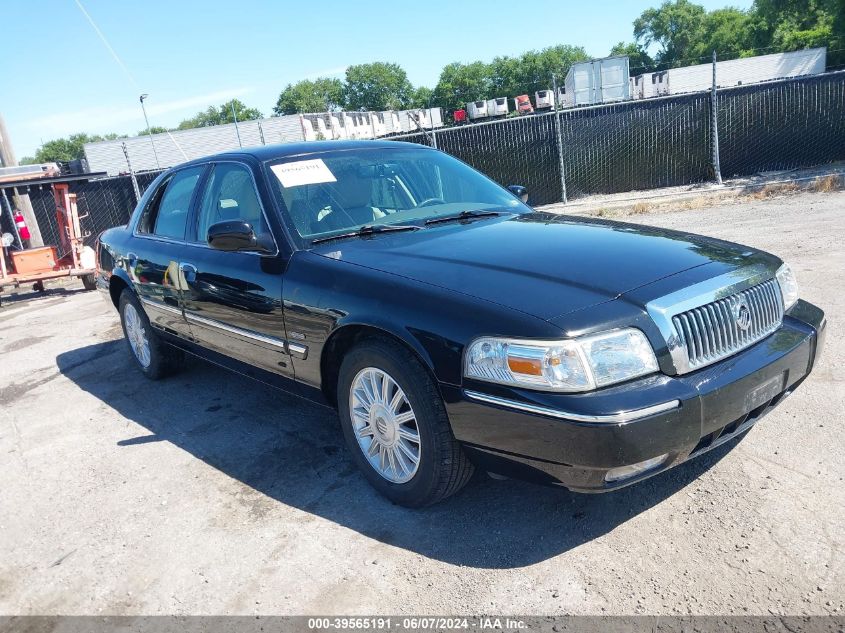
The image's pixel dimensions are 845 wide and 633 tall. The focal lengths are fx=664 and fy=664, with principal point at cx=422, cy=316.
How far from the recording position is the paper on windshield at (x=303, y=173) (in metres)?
3.81

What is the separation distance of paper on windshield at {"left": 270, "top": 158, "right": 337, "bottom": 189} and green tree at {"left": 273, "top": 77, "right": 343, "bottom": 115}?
122388mm

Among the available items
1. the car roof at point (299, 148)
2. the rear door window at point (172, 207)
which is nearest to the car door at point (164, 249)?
the rear door window at point (172, 207)

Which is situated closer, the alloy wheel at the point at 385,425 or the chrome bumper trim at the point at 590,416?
the chrome bumper trim at the point at 590,416

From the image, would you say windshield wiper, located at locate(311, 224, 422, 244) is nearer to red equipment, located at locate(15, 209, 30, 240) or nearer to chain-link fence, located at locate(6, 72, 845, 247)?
chain-link fence, located at locate(6, 72, 845, 247)

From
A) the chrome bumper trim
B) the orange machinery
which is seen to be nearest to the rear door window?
the chrome bumper trim

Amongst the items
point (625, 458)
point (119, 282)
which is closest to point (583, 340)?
point (625, 458)

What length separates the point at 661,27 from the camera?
Answer: 107m

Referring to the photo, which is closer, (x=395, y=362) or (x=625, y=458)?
(x=625, y=458)

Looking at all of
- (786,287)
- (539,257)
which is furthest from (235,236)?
(786,287)

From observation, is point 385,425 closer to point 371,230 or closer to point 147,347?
point 371,230

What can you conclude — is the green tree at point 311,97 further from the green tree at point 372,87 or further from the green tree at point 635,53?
the green tree at point 635,53

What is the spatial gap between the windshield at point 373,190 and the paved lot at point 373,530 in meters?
1.36

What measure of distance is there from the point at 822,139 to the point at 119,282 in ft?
46.0

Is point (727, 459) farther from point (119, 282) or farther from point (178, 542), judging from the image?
point (119, 282)
